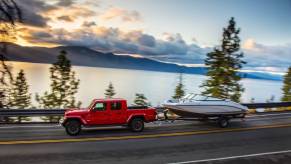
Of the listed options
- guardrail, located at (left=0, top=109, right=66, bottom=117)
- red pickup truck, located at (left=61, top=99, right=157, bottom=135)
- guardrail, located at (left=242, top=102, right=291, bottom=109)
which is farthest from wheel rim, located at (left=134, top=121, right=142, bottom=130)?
guardrail, located at (left=242, top=102, right=291, bottom=109)

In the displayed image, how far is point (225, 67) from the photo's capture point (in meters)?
45.6

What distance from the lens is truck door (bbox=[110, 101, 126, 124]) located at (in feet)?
52.5

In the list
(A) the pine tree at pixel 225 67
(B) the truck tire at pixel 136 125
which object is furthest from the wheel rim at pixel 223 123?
(A) the pine tree at pixel 225 67

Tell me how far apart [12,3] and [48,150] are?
5.96 m

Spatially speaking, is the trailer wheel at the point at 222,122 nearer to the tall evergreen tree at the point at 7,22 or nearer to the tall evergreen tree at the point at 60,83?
the tall evergreen tree at the point at 7,22

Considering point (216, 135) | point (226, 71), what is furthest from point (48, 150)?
point (226, 71)

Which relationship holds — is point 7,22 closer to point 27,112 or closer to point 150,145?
point 150,145

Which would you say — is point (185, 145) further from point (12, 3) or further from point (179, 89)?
point (179, 89)

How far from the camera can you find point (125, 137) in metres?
15.0

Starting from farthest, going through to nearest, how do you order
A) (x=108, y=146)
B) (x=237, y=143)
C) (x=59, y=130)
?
(x=59, y=130) → (x=237, y=143) → (x=108, y=146)

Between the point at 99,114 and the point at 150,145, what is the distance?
3.66 meters

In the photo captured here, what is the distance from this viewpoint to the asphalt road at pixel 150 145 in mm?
11617

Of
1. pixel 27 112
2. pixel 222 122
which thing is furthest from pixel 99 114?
pixel 222 122

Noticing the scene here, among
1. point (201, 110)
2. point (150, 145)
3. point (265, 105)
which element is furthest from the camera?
point (265, 105)
